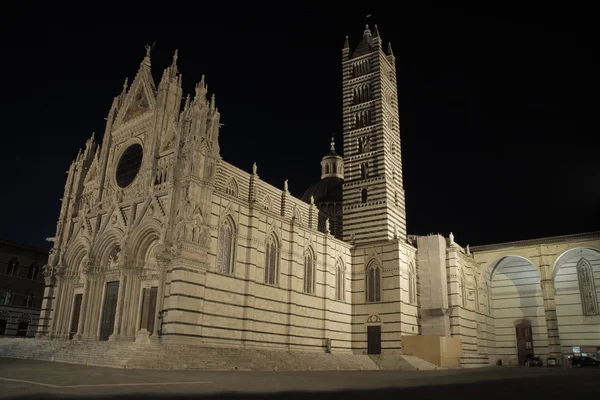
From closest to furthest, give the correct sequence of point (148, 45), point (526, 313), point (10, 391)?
point (10, 391) → point (148, 45) → point (526, 313)

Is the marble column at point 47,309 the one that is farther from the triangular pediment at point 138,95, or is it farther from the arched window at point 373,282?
the arched window at point 373,282

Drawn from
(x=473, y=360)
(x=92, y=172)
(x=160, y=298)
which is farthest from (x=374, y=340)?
(x=92, y=172)

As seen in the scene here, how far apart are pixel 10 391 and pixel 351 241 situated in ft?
96.2

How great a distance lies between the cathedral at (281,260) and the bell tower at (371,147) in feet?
0.38

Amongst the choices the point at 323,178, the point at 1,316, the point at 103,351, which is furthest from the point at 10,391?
the point at 323,178

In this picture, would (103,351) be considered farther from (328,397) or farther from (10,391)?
(328,397)

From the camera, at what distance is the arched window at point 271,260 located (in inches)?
1127

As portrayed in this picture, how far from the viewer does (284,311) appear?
29.0 m

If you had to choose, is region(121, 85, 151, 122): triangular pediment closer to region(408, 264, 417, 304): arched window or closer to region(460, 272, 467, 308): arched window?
region(408, 264, 417, 304): arched window

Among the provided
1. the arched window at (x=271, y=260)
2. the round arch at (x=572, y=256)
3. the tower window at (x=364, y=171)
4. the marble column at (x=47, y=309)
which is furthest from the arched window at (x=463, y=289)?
the marble column at (x=47, y=309)

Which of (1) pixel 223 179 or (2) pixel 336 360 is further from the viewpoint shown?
(1) pixel 223 179

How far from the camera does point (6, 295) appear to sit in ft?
125

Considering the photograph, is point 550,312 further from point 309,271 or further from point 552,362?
point 309,271

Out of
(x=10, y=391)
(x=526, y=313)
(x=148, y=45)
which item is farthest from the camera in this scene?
(x=526, y=313)
